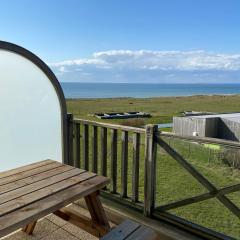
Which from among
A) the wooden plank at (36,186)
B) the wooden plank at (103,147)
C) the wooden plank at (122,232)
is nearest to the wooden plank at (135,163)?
the wooden plank at (103,147)

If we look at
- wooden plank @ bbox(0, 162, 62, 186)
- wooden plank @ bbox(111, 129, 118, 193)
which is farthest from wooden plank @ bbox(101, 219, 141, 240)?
wooden plank @ bbox(111, 129, 118, 193)

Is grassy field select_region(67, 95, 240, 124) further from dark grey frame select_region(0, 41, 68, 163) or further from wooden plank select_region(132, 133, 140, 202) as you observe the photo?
wooden plank select_region(132, 133, 140, 202)

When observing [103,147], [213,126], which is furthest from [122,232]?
[213,126]

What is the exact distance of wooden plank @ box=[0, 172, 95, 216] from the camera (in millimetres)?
1665

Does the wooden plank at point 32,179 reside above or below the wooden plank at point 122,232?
above

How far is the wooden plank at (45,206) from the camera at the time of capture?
150 centimetres

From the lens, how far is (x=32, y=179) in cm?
213

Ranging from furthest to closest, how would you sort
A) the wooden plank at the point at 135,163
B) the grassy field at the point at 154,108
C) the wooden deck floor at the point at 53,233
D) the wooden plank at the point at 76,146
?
1. the grassy field at the point at 154,108
2. the wooden plank at the point at 76,146
3. the wooden plank at the point at 135,163
4. the wooden deck floor at the point at 53,233

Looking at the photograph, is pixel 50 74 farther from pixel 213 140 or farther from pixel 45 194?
pixel 213 140

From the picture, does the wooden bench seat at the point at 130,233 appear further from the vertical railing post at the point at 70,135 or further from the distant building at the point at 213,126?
the distant building at the point at 213,126

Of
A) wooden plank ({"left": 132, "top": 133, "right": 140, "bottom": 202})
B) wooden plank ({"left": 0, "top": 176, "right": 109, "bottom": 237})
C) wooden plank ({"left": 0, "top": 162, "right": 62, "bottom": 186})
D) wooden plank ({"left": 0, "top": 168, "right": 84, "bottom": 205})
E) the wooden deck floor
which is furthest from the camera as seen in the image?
wooden plank ({"left": 132, "top": 133, "right": 140, "bottom": 202})

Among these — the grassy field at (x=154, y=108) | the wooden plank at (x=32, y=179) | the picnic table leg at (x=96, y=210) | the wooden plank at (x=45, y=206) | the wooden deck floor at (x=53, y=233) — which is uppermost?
the wooden plank at (x=32, y=179)

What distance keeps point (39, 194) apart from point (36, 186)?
0.49 feet

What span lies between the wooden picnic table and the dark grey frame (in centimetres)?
100
